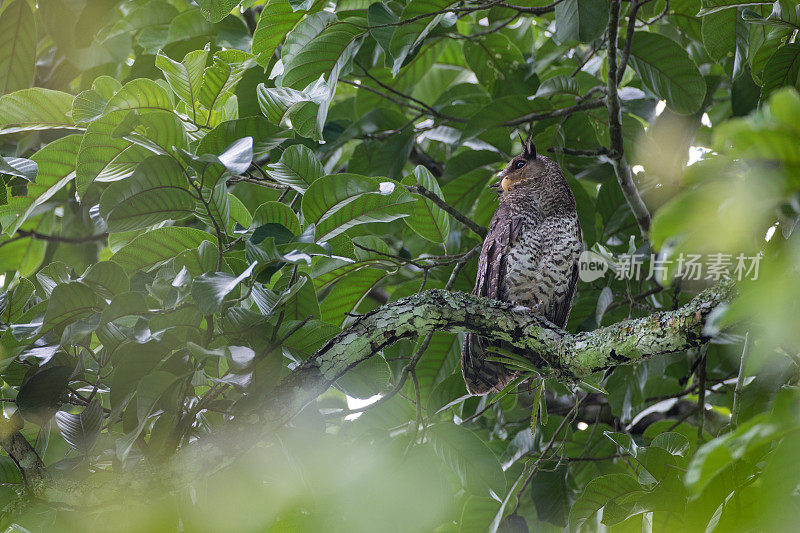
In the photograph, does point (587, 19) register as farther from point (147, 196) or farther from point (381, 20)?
point (147, 196)

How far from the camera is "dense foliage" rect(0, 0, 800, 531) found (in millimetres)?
1395

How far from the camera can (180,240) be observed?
176 centimetres

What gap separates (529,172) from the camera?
9.34 ft

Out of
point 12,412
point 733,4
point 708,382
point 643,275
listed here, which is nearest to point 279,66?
point 12,412

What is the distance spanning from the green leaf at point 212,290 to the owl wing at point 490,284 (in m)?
1.15

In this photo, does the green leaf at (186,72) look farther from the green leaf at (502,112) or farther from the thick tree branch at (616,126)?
the thick tree branch at (616,126)

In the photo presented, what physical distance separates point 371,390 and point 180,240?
0.64m

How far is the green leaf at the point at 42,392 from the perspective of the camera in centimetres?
168

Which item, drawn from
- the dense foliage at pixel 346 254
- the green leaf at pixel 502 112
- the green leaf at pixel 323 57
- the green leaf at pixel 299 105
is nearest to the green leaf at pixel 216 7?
the dense foliage at pixel 346 254

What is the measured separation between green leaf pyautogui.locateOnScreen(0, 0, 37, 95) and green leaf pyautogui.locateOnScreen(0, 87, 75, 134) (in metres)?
0.23

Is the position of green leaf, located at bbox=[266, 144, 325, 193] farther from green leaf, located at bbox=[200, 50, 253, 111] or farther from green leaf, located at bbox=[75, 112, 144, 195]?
green leaf, located at bbox=[75, 112, 144, 195]

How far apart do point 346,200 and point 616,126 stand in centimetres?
116

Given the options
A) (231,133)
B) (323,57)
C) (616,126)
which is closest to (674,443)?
(616,126)

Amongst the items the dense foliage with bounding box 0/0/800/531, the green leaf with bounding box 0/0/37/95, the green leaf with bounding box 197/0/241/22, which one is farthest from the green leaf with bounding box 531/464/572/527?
the green leaf with bounding box 0/0/37/95
